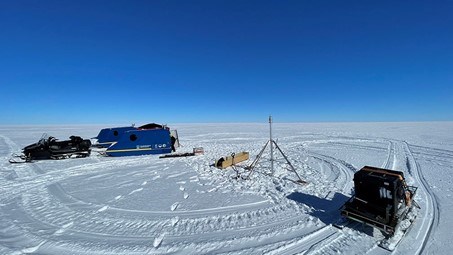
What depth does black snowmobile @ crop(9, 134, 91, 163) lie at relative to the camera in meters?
12.6

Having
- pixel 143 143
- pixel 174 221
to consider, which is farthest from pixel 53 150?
pixel 174 221

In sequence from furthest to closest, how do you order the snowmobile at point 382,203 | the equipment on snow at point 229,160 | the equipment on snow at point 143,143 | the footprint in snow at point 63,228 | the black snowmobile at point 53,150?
the equipment on snow at point 143,143
the black snowmobile at point 53,150
the equipment on snow at point 229,160
the footprint in snow at point 63,228
the snowmobile at point 382,203

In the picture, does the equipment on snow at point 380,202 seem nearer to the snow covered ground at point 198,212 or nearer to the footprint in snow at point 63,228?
the snow covered ground at point 198,212

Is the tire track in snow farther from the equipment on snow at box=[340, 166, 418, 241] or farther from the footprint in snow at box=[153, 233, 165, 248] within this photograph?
the footprint in snow at box=[153, 233, 165, 248]

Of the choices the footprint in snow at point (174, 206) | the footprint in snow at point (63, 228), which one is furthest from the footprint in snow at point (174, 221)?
the footprint in snow at point (63, 228)

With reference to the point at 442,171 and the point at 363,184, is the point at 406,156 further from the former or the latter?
the point at 363,184

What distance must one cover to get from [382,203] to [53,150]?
16.3m

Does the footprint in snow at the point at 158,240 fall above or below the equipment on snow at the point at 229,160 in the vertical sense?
below

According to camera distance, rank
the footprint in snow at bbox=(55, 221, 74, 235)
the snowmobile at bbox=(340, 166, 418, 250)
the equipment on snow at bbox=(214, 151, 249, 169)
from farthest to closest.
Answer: the equipment on snow at bbox=(214, 151, 249, 169), the footprint in snow at bbox=(55, 221, 74, 235), the snowmobile at bbox=(340, 166, 418, 250)

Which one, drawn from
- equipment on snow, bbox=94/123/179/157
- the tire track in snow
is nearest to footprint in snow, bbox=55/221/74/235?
the tire track in snow

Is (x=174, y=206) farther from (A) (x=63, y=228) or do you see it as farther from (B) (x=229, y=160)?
(B) (x=229, y=160)

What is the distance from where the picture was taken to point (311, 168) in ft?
33.6

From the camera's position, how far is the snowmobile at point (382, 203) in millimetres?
4160

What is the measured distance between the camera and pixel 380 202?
4.41 meters
